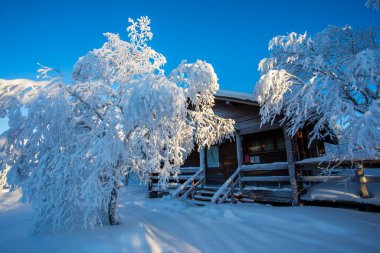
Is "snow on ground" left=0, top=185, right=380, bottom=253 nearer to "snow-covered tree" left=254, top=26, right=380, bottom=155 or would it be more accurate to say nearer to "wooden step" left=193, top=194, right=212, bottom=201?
"snow-covered tree" left=254, top=26, right=380, bottom=155

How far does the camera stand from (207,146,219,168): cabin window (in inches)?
512

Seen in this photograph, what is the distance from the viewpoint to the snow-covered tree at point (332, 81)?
4.27 m

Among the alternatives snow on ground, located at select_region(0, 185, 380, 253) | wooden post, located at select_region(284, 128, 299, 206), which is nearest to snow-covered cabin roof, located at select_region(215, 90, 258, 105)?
wooden post, located at select_region(284, 128, 299, 206)

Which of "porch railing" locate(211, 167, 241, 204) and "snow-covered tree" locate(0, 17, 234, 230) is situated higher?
"snow-covered tree" locate(0, 17, 234, 230)

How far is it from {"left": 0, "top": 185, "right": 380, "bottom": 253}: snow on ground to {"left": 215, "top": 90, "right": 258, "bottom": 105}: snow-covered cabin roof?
4739 millimetres

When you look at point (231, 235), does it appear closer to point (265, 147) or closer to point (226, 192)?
point (226, 192)

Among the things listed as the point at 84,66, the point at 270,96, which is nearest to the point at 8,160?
the point at 84,66

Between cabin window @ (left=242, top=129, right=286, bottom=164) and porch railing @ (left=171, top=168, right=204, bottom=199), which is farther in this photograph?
cabin window @ (left=242, top=129, right=286, bottom=164)

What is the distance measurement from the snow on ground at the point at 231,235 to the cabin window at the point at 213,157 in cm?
642

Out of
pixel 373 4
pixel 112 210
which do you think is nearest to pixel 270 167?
pixel 373 4

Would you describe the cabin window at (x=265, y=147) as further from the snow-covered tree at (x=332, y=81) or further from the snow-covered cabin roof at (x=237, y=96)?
the snow-covered tree at (x=332, y=81)

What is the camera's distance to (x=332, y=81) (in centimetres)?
517

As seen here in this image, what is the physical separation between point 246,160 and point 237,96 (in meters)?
4.26

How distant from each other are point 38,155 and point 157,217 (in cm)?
425
